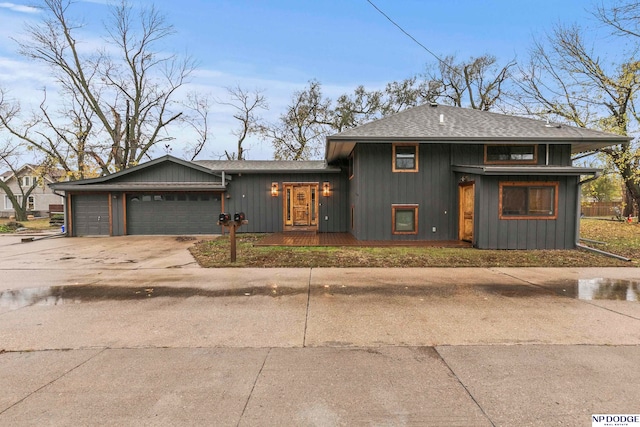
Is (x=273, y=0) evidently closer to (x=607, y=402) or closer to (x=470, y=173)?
(x=470, y=173)

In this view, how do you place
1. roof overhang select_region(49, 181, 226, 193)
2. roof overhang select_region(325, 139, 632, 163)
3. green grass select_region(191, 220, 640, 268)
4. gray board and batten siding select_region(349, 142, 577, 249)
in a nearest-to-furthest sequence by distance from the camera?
green grass select_region(191, 220, 640, 268) < roof overhang select_region(325, 139, 632, 163) < gray board and batten siding select_region(349, 142, 577, 249) < roof overhang select_region(49, 181, 226, 193)

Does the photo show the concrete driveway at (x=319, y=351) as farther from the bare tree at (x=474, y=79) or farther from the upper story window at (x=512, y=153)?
the bare tree at (x=474, y=79)

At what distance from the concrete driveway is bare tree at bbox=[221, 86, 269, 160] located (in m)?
25.3

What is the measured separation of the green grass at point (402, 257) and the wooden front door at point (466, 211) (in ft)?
5.35

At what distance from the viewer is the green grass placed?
7465 millimetres

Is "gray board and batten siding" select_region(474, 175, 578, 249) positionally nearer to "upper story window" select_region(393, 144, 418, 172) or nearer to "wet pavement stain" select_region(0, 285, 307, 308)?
"upper story window" select_region(393, 144, 418, 172)

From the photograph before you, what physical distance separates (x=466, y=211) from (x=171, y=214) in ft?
39.5

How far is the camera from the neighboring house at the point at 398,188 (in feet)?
32.6

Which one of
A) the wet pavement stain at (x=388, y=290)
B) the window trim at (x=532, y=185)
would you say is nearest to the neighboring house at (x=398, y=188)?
the window trim at (x=532, y=185)

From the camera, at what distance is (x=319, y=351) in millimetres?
3182

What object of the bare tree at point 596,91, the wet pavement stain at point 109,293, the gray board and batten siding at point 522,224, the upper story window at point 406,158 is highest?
the bare tree at point 596,91

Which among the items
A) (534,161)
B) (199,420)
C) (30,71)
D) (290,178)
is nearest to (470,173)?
(534,161)

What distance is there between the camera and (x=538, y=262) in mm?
7684

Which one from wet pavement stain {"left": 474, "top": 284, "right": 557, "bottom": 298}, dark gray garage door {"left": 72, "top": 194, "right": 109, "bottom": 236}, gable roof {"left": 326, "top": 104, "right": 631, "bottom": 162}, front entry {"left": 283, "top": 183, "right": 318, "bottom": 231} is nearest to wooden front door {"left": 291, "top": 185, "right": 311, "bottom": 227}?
front entry {"left": 283, "top": 183, "right": 318, "bottom": 231}
